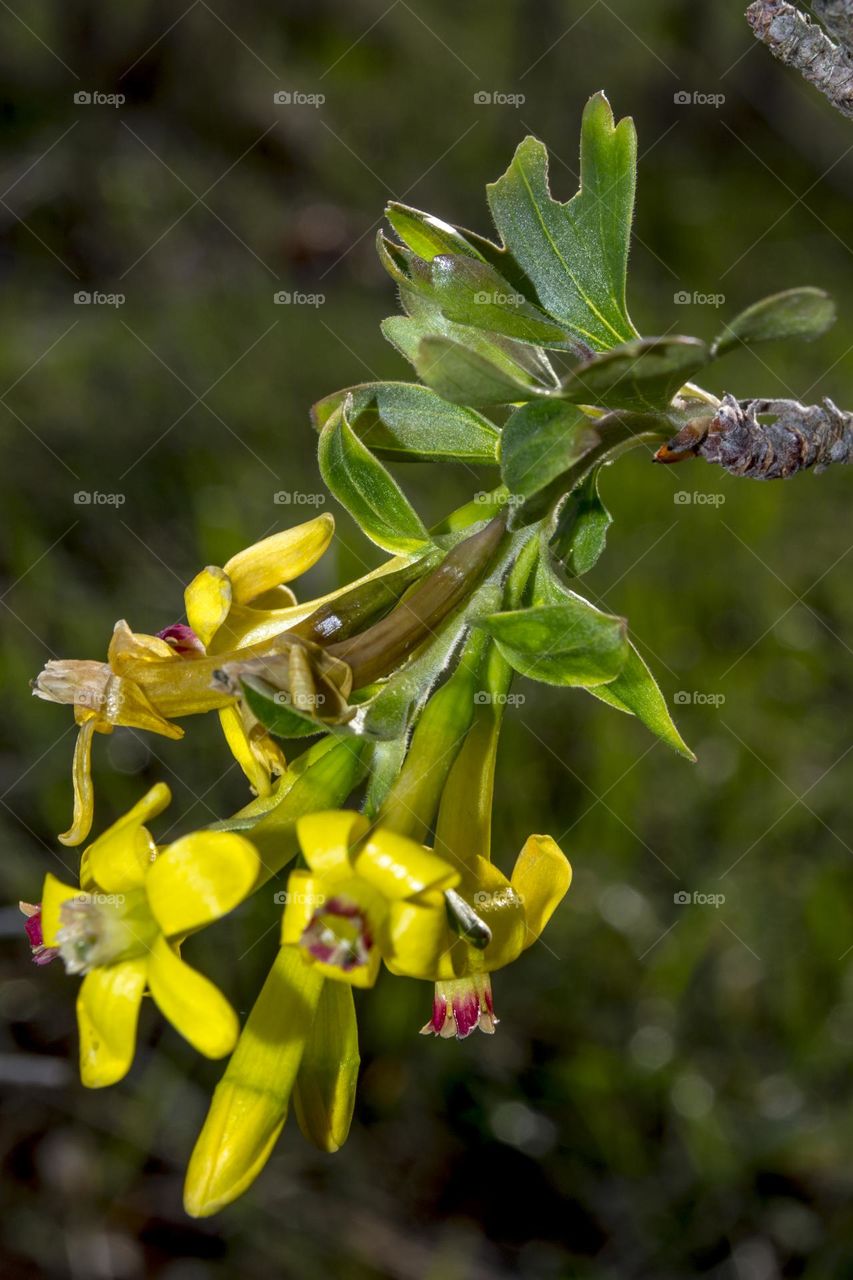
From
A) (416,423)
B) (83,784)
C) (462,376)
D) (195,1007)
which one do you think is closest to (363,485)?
(416,423)

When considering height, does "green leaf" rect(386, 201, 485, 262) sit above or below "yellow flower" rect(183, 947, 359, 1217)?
above

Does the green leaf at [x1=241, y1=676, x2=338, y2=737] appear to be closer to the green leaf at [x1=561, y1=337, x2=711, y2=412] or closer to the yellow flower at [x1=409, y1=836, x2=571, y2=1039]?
the yellow flower at [x1=409, y1=836, x2=571, y2=1039]

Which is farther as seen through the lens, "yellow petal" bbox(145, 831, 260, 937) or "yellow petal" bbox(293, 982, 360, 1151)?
"yellow petal" bbox(293, 982, 360, 1151)

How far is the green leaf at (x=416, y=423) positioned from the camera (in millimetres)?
899

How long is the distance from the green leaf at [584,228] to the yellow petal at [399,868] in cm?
46

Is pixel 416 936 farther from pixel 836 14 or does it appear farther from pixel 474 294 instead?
pixel 836 14

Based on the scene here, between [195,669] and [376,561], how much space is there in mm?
1776

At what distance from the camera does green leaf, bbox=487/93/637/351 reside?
868 millimetres

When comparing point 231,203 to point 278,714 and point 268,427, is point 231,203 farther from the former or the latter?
point 278,714

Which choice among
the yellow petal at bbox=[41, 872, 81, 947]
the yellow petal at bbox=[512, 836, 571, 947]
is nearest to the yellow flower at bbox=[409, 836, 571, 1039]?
the yellow petal at bbox=[512, 836, 571, 947]

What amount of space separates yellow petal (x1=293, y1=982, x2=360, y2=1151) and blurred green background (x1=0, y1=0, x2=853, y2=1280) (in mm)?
1346

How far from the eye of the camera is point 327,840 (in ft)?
2.07

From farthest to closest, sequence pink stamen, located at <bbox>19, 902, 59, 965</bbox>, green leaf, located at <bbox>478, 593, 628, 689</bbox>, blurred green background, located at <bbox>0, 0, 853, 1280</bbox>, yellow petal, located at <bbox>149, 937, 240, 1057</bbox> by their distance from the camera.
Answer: blurred green background, located at <bbox>0, 0, 853, 1280</bbox>
pink stamen, located at <bbox>19, 902, 59, 965</bbox>
green leaf, located at <bbox>478, 593, 628, 689</bbox>
yellow petal, located at <bbox>149, 937, 240, 1057</bbox>

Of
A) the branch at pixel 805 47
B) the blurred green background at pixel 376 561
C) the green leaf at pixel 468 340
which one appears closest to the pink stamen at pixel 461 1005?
the green leaf at pixel 468 340
